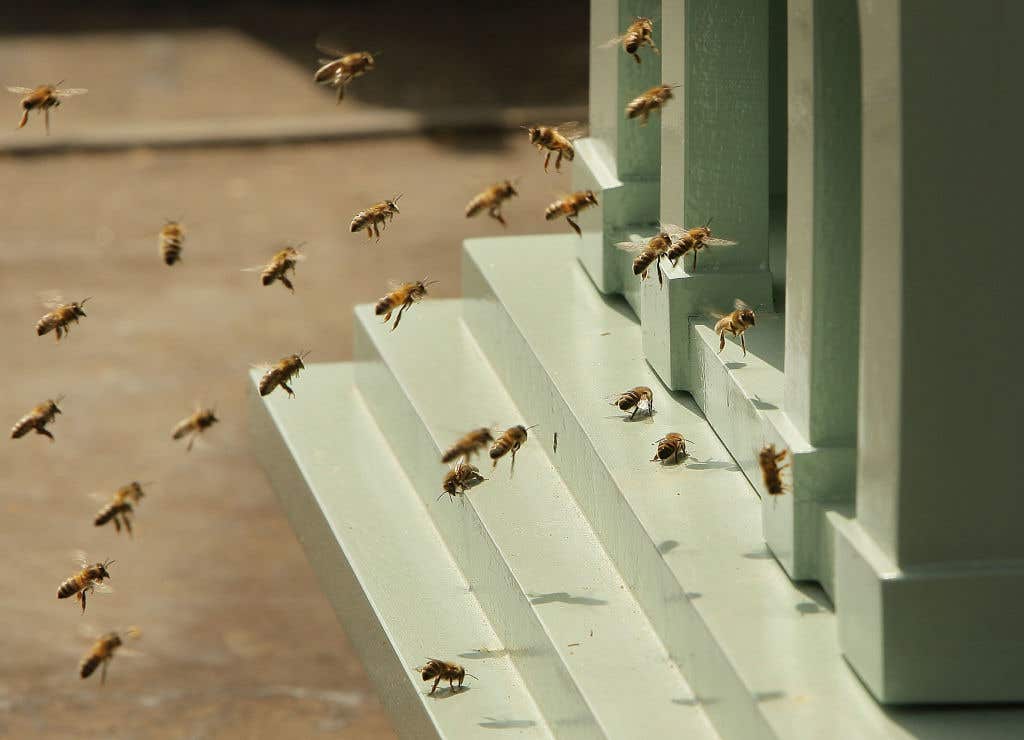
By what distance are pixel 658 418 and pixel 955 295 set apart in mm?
1634

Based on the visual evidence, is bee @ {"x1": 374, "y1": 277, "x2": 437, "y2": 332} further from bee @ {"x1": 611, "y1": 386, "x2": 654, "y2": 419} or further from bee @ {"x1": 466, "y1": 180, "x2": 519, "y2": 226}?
bee @ {"x1": 611, "y1": 386, "x2": 654, "y2": 419}

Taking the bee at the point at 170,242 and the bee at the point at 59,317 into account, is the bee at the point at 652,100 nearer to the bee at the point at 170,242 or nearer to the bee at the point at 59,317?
the bee at the point at 170,242

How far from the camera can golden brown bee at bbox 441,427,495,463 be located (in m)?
4.91

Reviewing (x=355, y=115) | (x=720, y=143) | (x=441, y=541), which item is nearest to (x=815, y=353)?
(x=720, y=143)

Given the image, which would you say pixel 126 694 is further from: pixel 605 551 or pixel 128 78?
pixel 128 78

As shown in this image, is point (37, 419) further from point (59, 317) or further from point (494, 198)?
point (494, 198)

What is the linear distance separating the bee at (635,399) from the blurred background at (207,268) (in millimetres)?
1675

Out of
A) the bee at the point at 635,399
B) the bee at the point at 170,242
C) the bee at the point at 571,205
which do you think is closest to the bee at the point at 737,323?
the bee at the point at 635,399

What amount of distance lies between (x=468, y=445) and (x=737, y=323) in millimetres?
799

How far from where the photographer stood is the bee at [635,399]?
4.97 metres

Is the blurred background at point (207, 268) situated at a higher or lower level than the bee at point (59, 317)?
lower

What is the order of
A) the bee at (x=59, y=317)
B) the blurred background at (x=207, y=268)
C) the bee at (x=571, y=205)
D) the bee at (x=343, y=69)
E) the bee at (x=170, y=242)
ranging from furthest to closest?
the blurred background at (x=207, y=268)
the bee at (x=170, y=242)
the bee at (x=59, y=317)
the bee at (x=343, y=69)
the bee at (x=571, y=205)

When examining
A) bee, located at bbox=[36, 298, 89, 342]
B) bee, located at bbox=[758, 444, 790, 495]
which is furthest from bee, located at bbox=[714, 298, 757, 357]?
bee, located at bbox=[36, 298, 89, 342]

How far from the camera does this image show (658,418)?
5051 mm
